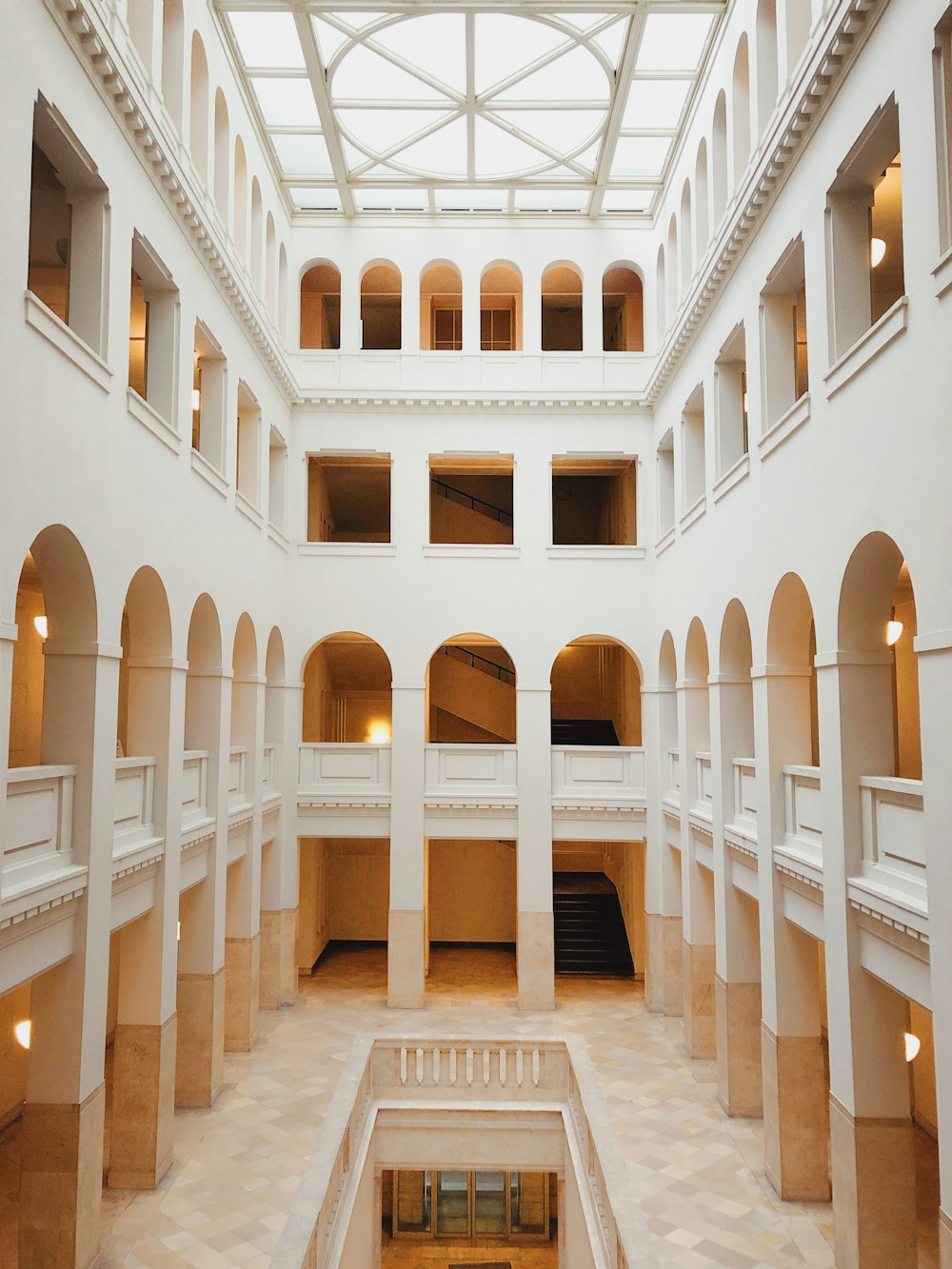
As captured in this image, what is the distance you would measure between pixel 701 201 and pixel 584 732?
14.1m

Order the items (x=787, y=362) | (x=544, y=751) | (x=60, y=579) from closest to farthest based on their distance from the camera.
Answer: (x=60, y=579) → (x=787, y=362) → (x=544, y=751)

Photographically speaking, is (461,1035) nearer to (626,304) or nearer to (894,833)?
(894,833)

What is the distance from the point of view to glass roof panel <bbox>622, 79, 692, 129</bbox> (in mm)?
15711

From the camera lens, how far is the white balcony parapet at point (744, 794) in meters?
13.2

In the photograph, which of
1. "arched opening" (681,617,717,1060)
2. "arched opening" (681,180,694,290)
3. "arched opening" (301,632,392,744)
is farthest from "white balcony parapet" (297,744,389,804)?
"arched opening" (681,180,694,290)

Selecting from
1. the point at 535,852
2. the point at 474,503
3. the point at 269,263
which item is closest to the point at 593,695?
the point at 474,503

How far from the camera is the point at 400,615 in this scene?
65.7ft

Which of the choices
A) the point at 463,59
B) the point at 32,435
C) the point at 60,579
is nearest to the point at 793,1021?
the point at 60,579

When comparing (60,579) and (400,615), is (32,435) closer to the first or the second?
(60,579)

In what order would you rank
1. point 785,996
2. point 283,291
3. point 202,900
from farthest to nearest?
point 283,291 → point 202,900 → point 785,996

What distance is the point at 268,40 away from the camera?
14.7 meters

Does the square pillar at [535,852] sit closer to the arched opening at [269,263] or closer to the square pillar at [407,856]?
the square pillar at [407,856]

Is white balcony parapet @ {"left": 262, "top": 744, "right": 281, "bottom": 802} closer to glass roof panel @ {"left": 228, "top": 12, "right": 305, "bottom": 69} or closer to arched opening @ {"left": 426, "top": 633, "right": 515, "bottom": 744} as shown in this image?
arched opening @ {"left": 426, "top": 633, "right": 515, "bottom": 744}

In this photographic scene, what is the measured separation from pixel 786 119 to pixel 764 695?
665 cm
